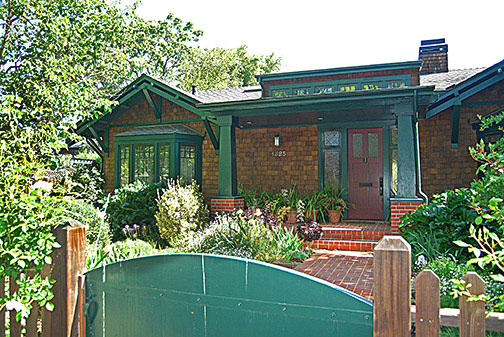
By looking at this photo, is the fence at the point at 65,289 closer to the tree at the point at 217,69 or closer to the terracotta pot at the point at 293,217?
the terracotta pot at the point at 293,217

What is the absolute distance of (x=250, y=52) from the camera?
104 feet

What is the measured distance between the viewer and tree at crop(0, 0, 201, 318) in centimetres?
218

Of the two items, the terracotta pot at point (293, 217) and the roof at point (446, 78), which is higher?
the roof at point (446, 78)

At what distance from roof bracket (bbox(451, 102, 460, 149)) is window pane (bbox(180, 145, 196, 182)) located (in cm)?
638

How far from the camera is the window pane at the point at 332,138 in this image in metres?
10.1

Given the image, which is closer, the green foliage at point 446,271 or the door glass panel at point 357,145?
the green foliage at point 446,271

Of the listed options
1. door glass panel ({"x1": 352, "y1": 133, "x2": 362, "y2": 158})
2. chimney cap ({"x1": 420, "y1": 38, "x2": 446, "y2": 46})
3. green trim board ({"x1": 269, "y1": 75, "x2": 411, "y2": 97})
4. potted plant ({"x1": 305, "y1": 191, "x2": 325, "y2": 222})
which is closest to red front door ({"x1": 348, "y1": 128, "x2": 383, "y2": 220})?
door glass panel ({"x1": 352, "y1": 133, "x2": 362, "y2": 158})

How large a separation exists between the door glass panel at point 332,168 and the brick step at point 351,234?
7.20 feet

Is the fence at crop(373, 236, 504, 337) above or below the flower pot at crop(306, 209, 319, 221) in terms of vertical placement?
above

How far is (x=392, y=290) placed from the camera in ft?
5.11

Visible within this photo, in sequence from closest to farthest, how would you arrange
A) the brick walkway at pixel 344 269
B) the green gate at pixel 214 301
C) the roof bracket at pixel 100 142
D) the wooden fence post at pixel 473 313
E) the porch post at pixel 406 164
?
1. the wooden fence post at pixel 473 313
2. the green gate at pixel 214 301
3. the brick walkway at pixel 344 269
4. the porch post at pixel 406 164
5. the roof bracket at pixel 100 142

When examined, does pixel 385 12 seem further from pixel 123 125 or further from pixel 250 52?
pixel 250 52

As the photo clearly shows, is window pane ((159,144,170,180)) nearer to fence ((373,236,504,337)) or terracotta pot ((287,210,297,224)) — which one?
terracotta pot ((287,210,297,224))

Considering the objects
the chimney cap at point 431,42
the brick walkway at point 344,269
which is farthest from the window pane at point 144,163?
the chimney cap at point 431,42
